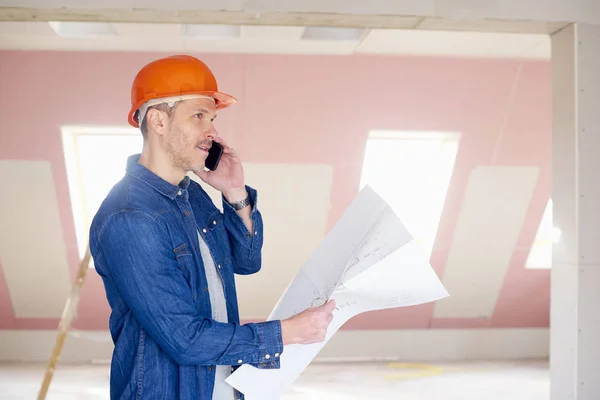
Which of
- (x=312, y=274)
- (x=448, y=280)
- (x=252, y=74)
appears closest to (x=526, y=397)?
(x=448, y=280)

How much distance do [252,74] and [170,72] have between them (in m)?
2.96

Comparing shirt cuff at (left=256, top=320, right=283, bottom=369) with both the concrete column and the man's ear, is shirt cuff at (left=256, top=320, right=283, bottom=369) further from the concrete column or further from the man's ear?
the concrete column

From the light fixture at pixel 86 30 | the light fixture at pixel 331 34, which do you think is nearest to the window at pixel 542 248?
the light fixture at pixel 331 34

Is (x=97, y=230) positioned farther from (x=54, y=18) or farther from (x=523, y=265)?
(x=523, y=265)

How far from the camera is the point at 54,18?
2.95 meters

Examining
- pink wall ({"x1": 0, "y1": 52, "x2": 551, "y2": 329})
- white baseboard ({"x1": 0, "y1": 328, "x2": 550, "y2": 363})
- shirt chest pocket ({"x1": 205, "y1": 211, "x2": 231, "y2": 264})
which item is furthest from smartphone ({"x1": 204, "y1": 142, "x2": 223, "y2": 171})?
white baseboard ({"x1": 0, "y1": 328, "x2": 550, "y2": 363})

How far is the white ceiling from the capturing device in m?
4.02

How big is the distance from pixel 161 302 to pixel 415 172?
167 inches

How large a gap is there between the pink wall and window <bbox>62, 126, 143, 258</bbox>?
0.14 m

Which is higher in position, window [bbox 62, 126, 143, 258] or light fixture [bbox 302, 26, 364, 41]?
light fixture [bbox 302, 26, 364, 41]

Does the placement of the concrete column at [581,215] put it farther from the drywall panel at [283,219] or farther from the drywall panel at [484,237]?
the drywall panel at [283,219]

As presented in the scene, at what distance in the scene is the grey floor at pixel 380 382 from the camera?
A: 482 cm

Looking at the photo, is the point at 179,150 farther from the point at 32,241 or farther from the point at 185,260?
the point at 32,241

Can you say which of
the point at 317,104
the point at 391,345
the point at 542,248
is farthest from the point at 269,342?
the point at 542,248
